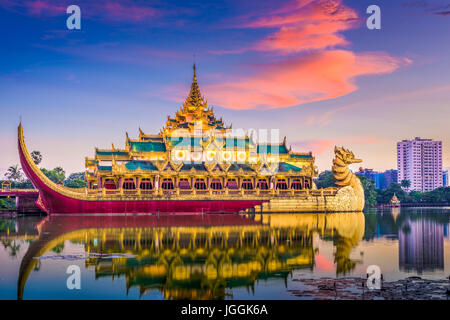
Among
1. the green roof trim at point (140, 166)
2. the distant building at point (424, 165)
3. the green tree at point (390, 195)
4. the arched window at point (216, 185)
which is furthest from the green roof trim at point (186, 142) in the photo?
the distant building at point (424, 165)

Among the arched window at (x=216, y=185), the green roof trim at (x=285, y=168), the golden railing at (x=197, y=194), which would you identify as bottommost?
the golden railing at (x=197, y=194)

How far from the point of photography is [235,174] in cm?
5306

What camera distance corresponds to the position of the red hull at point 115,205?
1793 inches

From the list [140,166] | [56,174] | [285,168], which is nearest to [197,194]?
[140,166]

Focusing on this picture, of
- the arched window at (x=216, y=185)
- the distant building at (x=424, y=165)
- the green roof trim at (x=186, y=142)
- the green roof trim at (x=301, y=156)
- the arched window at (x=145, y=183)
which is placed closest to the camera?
the arched window at (x=145, y=183)

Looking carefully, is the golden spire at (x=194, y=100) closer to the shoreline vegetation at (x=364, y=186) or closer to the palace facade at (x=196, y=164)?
the palace facade at (x=196, y=164)

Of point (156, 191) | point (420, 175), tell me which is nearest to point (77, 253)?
point (156, 191)

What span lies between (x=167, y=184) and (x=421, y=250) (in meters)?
34.7

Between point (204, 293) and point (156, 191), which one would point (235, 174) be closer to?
point (156, 191)

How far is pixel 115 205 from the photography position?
155 feet

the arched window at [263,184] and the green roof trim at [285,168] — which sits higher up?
the green roof trim at [285,168]

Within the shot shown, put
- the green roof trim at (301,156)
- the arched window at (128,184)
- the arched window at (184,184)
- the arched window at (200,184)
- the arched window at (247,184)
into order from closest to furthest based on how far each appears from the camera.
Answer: the arched window at (128,184) < the arched window at (184,184) < the arched window at (200,184) < the arched window at (247,184) < the green roof trim at (301,156)

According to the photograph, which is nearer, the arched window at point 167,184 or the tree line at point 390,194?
the arched window at point 167,184
